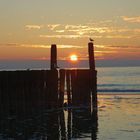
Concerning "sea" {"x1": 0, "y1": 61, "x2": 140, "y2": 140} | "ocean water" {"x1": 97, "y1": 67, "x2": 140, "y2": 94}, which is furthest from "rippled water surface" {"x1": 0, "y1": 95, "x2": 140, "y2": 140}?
"ocean water" {"x1": 97, "y1": 67, "x2": 140, "y2": 94}

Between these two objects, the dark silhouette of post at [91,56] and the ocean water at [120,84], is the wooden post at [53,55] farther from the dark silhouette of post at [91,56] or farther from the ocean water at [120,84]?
the ocean water at [120,84]

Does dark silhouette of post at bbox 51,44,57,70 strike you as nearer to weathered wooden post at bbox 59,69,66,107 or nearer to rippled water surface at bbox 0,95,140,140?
weathered wooden post at bbox 59,69,66,107

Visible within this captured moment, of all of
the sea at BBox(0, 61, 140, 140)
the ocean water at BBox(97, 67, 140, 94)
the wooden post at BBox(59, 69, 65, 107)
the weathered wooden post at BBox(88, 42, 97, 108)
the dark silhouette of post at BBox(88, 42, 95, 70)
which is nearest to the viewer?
the sea at BBox(0, 61, 140, 140)

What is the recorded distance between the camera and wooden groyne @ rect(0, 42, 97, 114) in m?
17.2

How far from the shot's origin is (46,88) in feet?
62.6

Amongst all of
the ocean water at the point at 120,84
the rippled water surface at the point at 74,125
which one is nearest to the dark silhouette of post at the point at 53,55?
the rippled water surface at the point at 74,125

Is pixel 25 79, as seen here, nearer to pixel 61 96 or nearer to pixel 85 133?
pixel 61 96

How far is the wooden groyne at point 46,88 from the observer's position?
17172 mm

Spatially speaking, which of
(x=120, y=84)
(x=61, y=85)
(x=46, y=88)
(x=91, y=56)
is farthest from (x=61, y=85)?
(x=120, y=84)

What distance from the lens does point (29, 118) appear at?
56.2 feet

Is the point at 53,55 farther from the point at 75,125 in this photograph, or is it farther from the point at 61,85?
the point at 75,125

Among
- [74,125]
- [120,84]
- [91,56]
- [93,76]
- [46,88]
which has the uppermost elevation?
[91,56]

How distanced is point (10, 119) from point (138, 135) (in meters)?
5.35

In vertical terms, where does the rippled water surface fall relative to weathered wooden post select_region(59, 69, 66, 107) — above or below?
below
